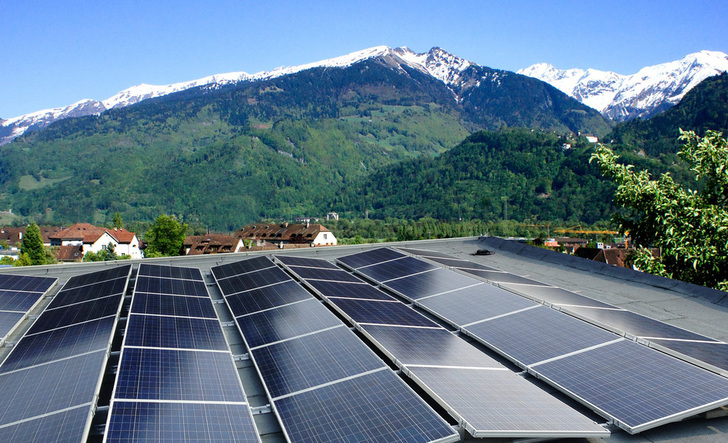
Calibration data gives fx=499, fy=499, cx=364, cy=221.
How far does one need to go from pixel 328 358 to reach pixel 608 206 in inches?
6467

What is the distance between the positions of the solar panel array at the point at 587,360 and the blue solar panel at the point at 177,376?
4392 millimetres

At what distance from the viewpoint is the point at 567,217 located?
162375 millimetres

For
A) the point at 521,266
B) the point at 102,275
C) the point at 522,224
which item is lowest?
the point at 522,224

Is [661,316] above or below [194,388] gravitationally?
below

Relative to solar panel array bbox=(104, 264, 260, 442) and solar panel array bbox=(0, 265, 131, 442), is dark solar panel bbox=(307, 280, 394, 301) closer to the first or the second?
solar panel array bbox=(104, 264, 260, 442)

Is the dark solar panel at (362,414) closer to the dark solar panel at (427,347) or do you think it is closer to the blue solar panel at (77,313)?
the dark solar panel at (427,347)

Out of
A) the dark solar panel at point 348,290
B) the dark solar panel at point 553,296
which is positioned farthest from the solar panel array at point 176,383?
the dark solar panel at point 553,296

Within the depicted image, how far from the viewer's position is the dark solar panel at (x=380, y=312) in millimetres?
9312

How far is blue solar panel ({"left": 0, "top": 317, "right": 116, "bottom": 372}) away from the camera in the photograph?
7738 millimetres

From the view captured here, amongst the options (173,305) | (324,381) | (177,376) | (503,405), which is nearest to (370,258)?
(173,305)

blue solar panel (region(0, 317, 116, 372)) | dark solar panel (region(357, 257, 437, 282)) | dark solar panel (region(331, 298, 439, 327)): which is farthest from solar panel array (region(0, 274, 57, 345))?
dark solar panel (region(357, 257, 437, 282))

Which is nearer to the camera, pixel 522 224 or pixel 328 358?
pixel 328 358

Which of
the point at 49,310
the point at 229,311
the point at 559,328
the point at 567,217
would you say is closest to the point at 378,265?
the point at 229,311

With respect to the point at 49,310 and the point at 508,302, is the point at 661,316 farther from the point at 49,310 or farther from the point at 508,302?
the point at 49,310
